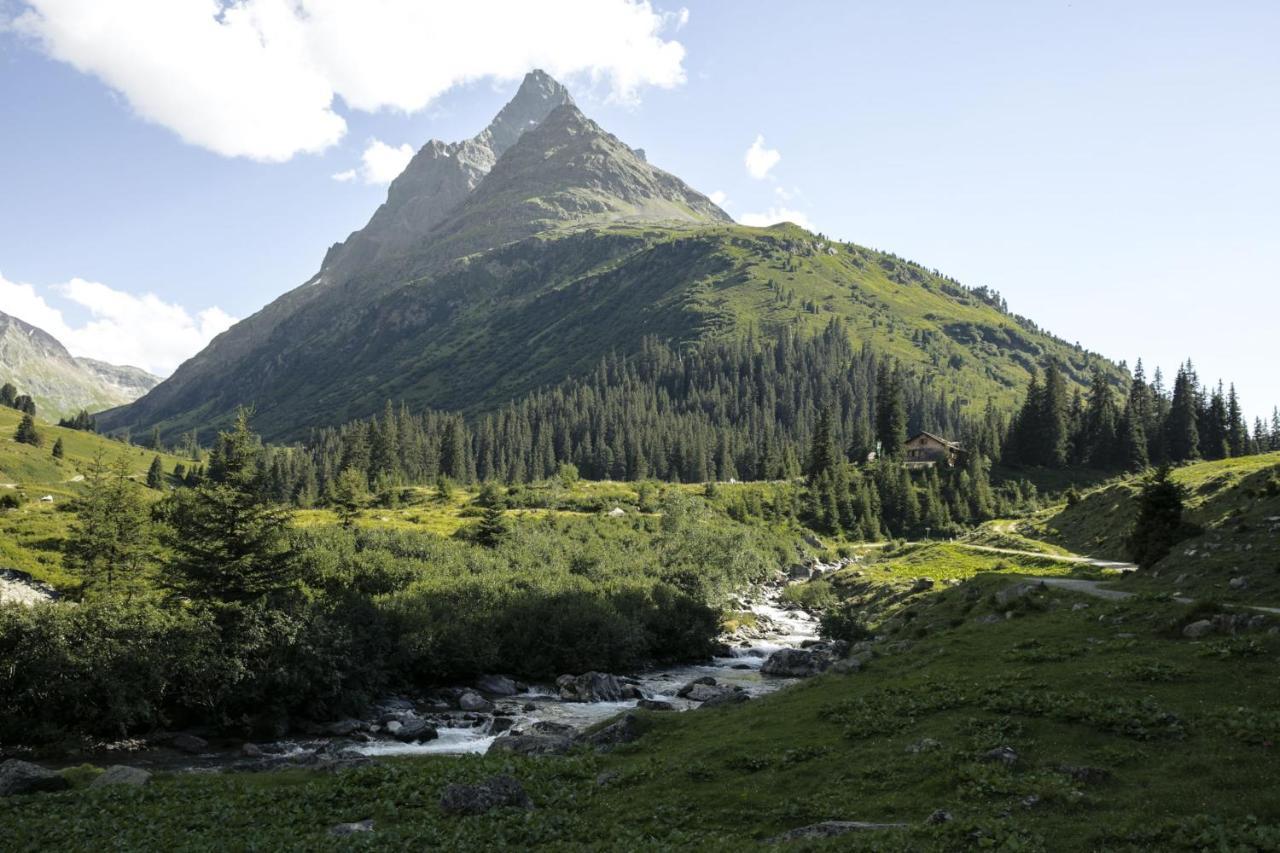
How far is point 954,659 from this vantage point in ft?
133

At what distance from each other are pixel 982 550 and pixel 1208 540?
53538 millimetres

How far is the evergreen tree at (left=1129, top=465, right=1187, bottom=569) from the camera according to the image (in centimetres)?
5828

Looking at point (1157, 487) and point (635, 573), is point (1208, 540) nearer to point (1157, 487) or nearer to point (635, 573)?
point (1157, 487)

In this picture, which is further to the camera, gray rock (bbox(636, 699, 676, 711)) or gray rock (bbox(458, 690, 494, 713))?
gray rock (bbox(458, 690, 494, 713))

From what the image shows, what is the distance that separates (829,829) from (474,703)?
42.2 meters

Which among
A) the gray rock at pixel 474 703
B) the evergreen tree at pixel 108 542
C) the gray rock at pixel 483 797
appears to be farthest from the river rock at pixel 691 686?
the evergreen tree at pixel 108 542

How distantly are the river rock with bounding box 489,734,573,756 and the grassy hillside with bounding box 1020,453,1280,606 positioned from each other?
39.8 metres

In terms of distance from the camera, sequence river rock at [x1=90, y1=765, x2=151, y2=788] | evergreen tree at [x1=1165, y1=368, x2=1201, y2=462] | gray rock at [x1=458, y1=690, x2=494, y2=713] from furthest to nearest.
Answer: evergreen tree at [x1=1165, y1=368, x2=1201, y2=462], gray rock at [x1=458, y1=690, x2=494, y2=713], river rock at [x1=90, y1=765, x2=151, y2=788]

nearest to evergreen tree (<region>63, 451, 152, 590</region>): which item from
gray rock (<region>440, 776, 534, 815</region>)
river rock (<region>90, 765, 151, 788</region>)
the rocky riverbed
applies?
the rocky riverbed

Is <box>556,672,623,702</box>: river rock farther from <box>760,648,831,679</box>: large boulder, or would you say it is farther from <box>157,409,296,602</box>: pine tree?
<box>157,409,296,602</box>: pine tree

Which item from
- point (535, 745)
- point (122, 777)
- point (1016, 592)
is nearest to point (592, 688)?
point (535, 745)

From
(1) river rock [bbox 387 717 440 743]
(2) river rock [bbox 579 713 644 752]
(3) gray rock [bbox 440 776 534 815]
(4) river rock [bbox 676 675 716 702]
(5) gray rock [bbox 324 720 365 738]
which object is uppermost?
(3) gray rock [bbox 440 776 534 815]

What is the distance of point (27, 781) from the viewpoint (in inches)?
1085

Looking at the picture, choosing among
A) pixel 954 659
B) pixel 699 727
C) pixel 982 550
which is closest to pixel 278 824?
pixel 699 727
